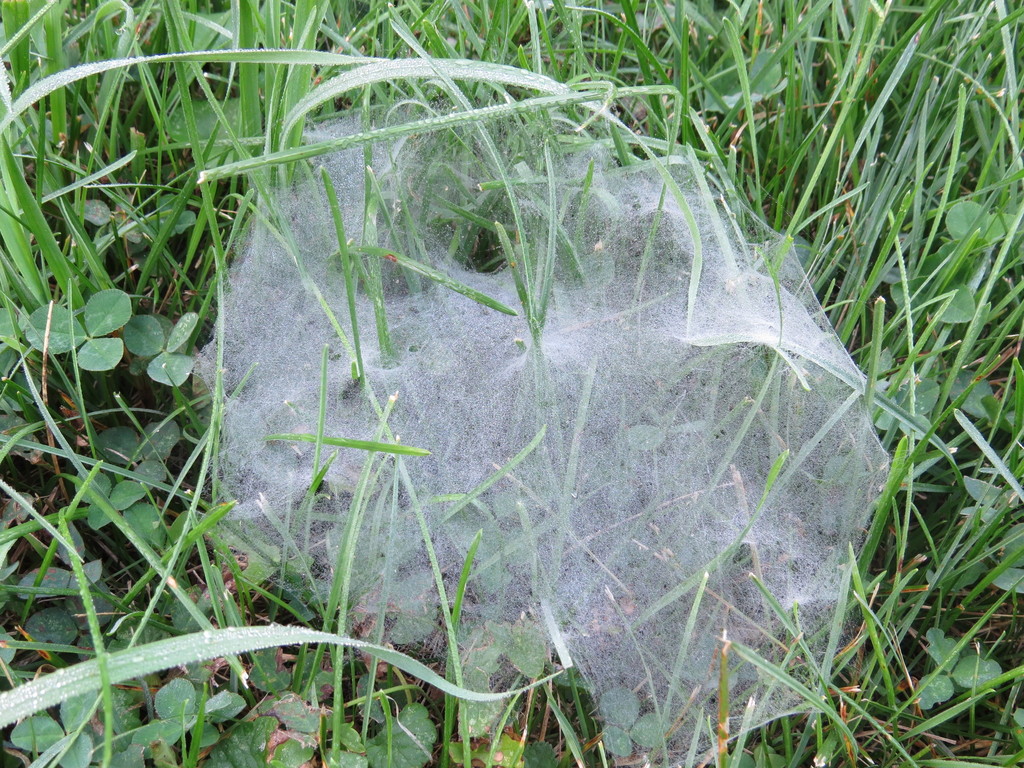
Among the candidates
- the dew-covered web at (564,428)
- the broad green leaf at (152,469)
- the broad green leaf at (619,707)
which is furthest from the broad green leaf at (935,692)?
the broad green leaf at (152,469)

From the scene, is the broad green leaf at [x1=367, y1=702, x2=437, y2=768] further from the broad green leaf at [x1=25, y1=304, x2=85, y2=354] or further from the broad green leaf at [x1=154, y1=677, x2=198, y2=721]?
the broad green leaf at [x1=25, y1=304, x2=85, y2=354]

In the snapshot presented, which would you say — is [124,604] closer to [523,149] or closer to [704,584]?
[704,584]

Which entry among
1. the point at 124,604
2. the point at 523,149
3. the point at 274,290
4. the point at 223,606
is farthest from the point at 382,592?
the point at 523,149

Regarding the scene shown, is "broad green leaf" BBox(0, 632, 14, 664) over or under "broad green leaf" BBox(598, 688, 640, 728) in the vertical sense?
over

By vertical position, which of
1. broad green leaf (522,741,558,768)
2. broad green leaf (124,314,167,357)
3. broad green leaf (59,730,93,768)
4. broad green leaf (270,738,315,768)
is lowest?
broad green leaf (522,741,558,768)

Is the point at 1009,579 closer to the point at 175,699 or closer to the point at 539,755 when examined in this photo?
the point at 539,755

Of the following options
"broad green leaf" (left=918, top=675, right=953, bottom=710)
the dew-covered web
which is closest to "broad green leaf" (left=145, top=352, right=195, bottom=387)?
the dew-covered web

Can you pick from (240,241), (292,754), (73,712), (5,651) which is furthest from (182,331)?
(292,754)
